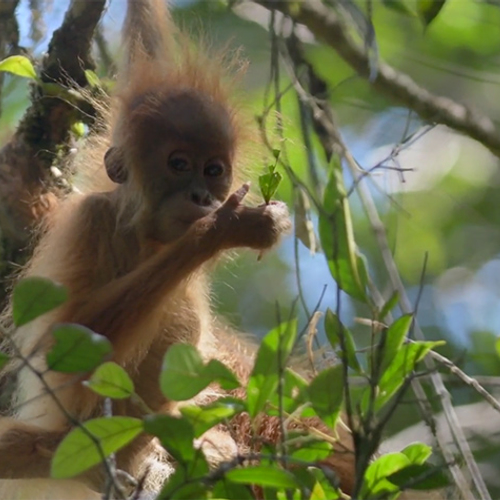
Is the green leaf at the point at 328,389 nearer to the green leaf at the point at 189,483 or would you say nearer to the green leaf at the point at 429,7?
the green leaf at the point at 189,483

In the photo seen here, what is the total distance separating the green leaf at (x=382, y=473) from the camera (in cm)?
207

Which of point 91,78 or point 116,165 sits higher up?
point 91,78

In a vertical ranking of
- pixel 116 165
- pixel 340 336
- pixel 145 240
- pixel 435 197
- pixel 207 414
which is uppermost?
pixel 435 197

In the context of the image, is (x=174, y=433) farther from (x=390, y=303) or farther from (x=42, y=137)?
(x=42, y=137)

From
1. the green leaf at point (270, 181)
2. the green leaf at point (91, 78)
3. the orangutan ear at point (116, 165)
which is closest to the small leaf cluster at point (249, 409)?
the green leaf at point (270, 181)

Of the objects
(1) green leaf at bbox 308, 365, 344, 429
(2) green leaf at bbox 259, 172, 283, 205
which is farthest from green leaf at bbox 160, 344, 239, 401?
(2) green leaf at bbox 259, 172, 283, 205

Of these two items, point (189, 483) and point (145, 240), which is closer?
point (189, 483)

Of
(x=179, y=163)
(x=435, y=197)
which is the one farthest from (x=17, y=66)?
(x=435, y=197)

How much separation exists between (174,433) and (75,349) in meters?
0.25

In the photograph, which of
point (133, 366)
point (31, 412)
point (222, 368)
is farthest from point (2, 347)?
point (222, 368)

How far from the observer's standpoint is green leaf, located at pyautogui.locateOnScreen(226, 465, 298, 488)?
5.87ft

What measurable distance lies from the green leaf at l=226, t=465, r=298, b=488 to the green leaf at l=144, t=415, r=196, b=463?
0.30ft

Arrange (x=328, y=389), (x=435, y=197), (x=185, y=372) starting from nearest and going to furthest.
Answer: (x=185, y=372) → (x=328, y=389) → (x=435, y=197)

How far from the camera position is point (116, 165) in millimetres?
4133
